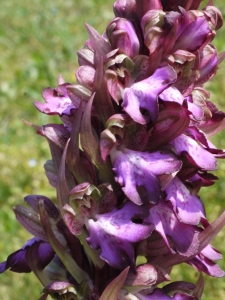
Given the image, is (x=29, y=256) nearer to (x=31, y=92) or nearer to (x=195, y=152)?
(x=195, y=152)

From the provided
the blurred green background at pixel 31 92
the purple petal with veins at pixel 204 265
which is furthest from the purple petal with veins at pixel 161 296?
the blurred green background at pixel 31 92

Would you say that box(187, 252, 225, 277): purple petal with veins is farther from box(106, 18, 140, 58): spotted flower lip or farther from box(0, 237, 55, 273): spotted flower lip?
box(106, 18, 140, 58): spotted flower lip

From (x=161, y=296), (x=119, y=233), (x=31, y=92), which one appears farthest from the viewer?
(x=31, y=92)

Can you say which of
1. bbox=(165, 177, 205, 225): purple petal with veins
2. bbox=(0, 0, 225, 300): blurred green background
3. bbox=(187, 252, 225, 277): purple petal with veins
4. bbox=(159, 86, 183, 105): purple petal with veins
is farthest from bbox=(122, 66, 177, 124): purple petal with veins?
bbox=(0, 0, 225, 300): blurred green background

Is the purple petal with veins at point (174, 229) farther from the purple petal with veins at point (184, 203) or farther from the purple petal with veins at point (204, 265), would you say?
the purple petal with veins at point (204, 265)

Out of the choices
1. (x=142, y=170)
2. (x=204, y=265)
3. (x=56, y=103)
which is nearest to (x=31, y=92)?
(x=56, y=103)
